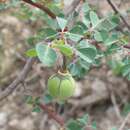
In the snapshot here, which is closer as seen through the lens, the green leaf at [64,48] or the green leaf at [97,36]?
the green leaf at [64,48]

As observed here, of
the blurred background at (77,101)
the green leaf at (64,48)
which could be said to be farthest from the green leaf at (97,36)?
the blurred background at (77,101)

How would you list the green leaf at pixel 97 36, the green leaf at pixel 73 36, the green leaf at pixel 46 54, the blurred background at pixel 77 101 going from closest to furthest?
the green leaf at pixel 46 54 < the green leaf at pixel 73 36 < the green leaf at pixel 97 36 < the blurred background at pixel 77 101

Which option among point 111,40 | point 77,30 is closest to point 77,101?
point 111,40

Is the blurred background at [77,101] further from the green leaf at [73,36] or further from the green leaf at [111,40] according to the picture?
the green leaf at [73,36]

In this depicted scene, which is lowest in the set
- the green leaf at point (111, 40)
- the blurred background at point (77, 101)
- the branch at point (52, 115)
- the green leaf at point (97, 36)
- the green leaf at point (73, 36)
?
the blurred background at point (77, 101)

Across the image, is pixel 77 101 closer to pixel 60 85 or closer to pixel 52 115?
pixel 52 115

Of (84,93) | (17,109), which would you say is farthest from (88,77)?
(17,109)

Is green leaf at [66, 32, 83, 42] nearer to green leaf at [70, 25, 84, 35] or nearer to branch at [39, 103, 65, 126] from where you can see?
green leaf at [70, 25, 84, 35]
